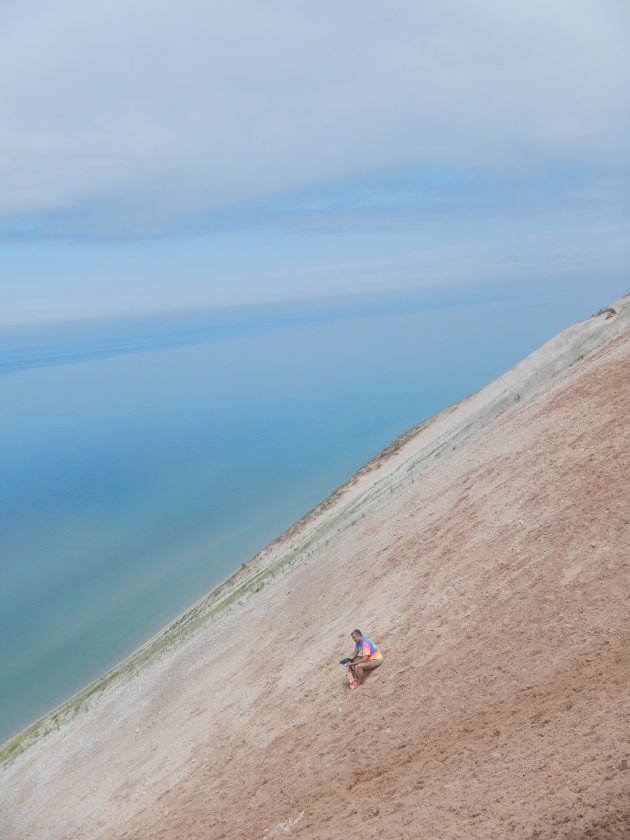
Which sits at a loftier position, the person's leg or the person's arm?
the person's arm

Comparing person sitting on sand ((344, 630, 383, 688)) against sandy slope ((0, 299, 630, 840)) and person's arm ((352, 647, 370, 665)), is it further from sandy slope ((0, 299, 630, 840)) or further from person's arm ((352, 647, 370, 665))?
sandy slope ((0, 299, 630, 840))

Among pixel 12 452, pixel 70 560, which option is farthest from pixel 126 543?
pixel 12 452

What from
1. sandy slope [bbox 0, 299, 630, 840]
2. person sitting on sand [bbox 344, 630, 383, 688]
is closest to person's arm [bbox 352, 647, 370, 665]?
person sitting on sand [bbox 344, 630, 383, 688]

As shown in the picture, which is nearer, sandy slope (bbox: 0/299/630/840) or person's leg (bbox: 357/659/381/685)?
sandy slope (bbox: 0/299/630/840)

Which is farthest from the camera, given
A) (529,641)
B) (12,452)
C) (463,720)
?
(12,452)

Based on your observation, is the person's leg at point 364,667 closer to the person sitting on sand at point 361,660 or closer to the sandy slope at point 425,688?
the person sitting on sand at point 361,660

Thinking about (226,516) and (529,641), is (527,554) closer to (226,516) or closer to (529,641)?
(529,641)
